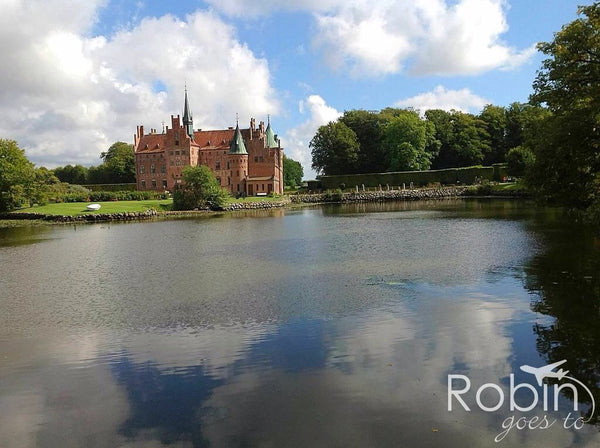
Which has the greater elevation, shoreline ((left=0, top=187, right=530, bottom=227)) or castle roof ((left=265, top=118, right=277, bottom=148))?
castle roof ((left=265, top=118, right=277, bottom=148))

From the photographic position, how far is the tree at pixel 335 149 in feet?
286

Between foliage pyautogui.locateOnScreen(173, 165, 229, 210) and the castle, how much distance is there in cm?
1763

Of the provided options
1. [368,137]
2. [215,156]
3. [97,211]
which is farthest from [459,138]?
[97,211]

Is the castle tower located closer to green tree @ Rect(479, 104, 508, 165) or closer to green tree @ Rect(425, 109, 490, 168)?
green tree @ Rect(425, 109, 490, 168)

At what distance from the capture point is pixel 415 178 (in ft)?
260

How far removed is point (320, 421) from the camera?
6.73 metres

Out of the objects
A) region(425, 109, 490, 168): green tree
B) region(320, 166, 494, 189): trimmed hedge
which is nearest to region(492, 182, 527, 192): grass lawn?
region(320, 166, 494, 189): trimmed hedge

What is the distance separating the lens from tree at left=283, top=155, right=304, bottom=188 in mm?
111900

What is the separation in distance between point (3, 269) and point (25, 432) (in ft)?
52.8

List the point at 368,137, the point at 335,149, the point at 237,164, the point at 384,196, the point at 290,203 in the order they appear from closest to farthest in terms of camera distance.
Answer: the point at 290,203, the point at 384,196, the point at 237,164, the point at 335,149, the point at 368,137

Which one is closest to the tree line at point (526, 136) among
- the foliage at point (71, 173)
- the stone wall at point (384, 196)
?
the stone wall at point (384, 196)

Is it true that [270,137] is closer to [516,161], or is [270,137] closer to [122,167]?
[122,167]

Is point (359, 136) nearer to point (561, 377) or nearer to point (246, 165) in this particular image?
point (246, 165)
